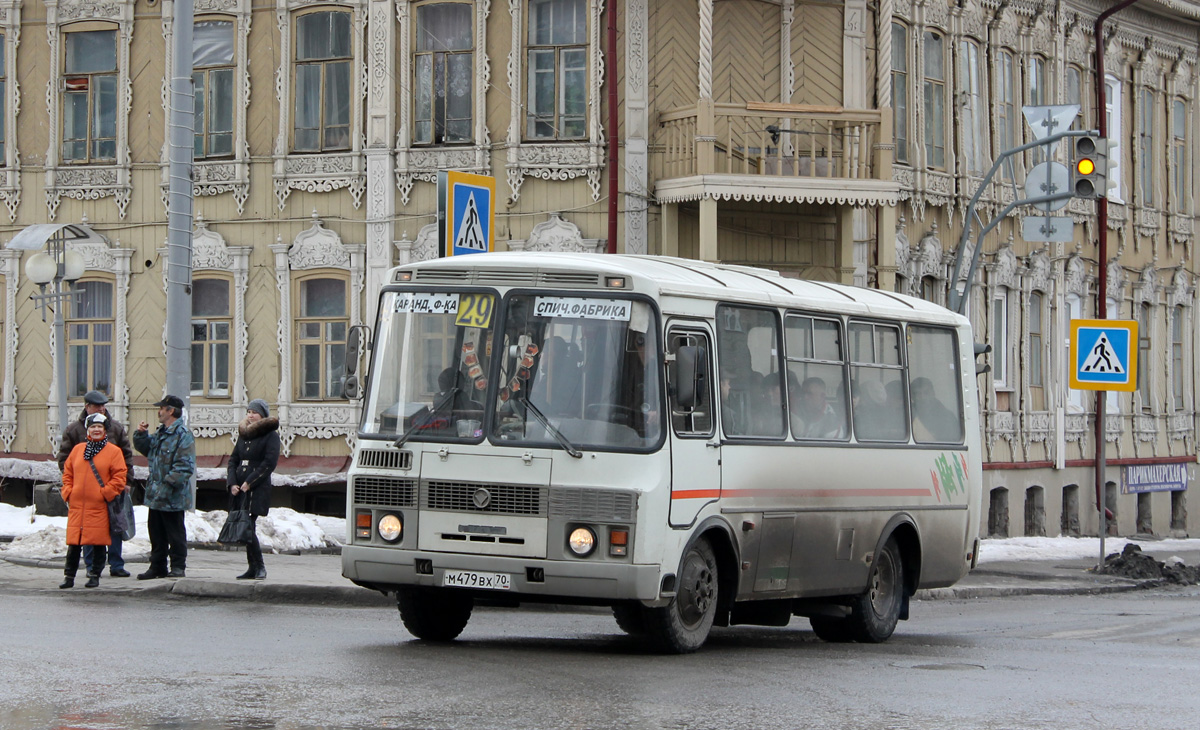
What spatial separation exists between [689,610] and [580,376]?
70.7 inches

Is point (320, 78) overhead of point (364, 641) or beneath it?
overhead

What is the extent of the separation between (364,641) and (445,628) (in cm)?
62

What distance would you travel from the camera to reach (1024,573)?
24.0 metres

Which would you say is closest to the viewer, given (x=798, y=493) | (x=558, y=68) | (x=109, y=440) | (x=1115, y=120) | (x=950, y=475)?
(x=798, y=493)

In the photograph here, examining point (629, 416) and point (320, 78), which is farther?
point (320, 78)

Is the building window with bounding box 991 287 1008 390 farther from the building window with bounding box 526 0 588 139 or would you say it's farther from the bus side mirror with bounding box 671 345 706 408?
the bus side mirror with bounding box 671 345 706 408

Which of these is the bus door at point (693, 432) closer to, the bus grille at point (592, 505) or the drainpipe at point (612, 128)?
the bus grille at point (592, 505)

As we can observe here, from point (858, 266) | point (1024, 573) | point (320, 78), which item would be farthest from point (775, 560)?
point (320, 78)

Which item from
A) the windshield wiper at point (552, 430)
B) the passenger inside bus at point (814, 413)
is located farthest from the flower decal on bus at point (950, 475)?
the windshield wiper at point (552, 430)

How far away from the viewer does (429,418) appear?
12375mm

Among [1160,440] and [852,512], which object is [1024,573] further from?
[1160,440]

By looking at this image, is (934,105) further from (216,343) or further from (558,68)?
(216,343)

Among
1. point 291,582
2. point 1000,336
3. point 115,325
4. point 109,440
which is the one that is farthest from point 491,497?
point 1000,336

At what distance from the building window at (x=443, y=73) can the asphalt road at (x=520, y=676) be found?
11863mm
